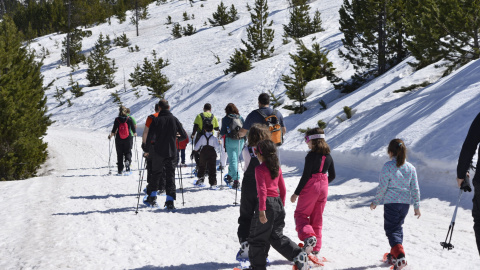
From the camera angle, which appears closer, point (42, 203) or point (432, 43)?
point (42, 203)

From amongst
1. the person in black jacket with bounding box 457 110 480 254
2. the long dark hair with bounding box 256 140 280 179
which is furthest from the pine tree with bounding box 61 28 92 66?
the person in black jacket with bounding box 457 110 480 254

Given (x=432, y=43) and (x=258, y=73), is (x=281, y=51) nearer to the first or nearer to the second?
(x=258, y=73)

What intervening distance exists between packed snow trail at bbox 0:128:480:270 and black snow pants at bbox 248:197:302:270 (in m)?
0.58

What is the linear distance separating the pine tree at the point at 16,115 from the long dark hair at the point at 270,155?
1153 centimetres

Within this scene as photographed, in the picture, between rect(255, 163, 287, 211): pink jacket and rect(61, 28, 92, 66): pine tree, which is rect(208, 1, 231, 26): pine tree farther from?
rect(255, 163, 287, 211): pink jacket

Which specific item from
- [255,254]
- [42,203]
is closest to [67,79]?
[42,203]

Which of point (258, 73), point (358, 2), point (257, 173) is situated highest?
point (358, 2)

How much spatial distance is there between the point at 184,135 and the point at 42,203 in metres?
3.24

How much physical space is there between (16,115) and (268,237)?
12.3 metres

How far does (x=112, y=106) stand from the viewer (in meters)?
32.5

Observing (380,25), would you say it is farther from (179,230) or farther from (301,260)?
(301,260)

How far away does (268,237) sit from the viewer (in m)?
4.07

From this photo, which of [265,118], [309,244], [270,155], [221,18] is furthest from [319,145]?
[221,18]

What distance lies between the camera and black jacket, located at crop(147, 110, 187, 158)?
24.2 feet
